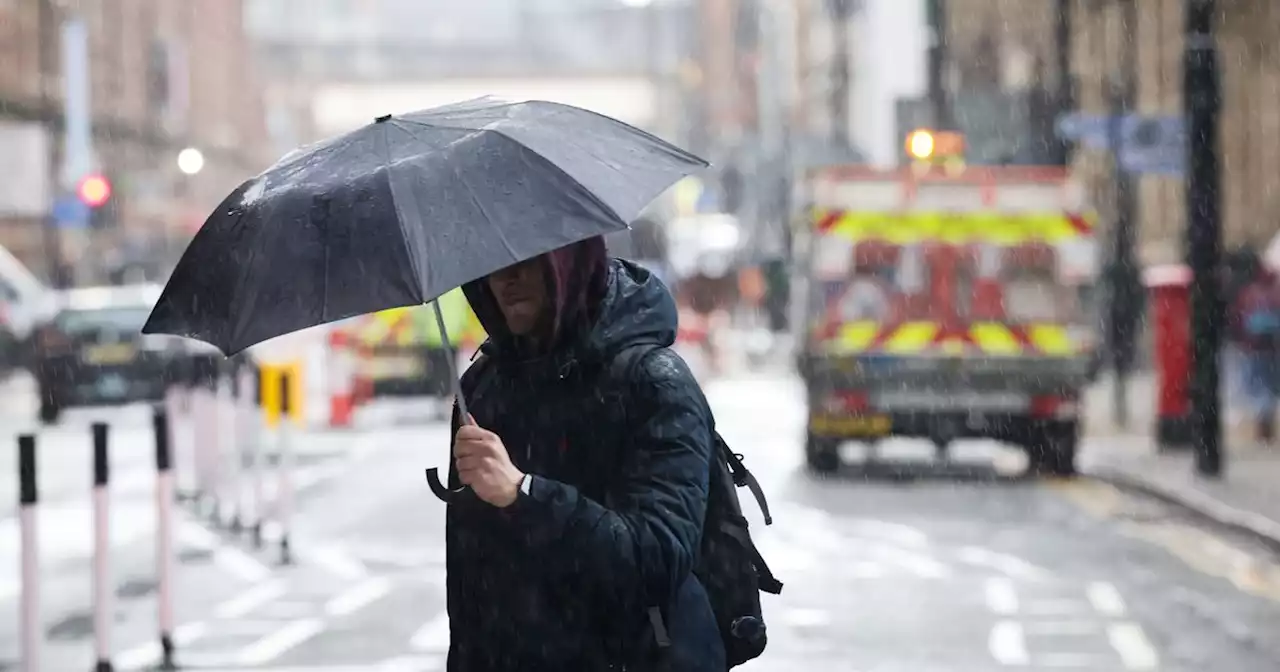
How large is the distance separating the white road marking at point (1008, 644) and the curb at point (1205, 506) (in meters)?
3.42

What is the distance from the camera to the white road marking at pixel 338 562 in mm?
12852

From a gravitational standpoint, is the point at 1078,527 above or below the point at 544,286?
below

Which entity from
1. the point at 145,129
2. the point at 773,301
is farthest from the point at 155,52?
the point at 773,301

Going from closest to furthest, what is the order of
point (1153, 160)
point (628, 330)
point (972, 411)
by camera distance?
point (628, 330) < point (972, 411) < point (1153, 160)

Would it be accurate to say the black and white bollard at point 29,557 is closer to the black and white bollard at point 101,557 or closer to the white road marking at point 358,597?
the black and white bollard at point 101,557

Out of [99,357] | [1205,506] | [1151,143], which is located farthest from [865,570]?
[99,357]

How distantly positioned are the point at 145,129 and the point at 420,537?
2524 inches

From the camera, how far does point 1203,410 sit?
17562mm

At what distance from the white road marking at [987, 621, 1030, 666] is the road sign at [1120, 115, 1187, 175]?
32.5 ft

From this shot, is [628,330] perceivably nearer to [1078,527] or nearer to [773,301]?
[1078,527]

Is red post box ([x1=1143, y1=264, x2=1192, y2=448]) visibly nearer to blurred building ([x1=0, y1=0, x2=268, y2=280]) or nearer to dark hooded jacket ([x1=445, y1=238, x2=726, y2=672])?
dark hooded jacket ([x1=445, y1=238, x2=726, y2=672])

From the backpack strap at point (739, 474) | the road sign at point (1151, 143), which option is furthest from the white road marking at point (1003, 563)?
the backpack strap at point (739, 474)

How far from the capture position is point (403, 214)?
3.85 meters

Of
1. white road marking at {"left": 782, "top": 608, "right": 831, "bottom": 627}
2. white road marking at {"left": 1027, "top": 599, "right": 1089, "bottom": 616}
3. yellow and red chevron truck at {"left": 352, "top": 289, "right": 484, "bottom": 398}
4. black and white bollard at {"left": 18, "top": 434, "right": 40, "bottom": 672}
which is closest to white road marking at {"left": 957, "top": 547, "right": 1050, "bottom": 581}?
white road marking at {"left": 1027, "top": 599, "right": 1089, "bottom": 616}
